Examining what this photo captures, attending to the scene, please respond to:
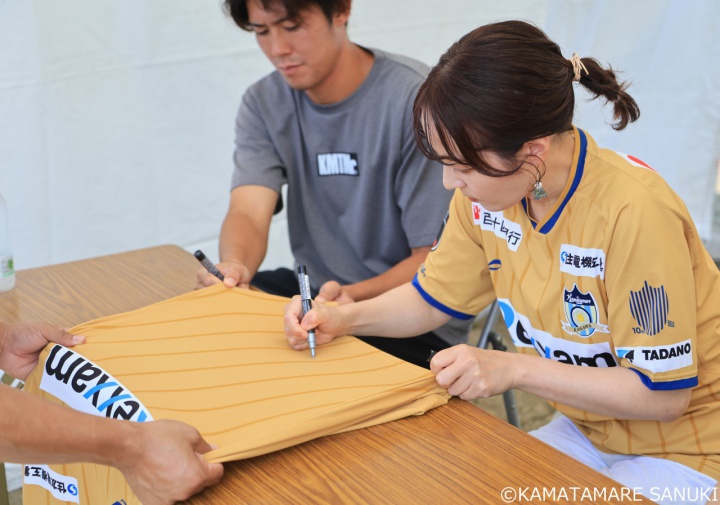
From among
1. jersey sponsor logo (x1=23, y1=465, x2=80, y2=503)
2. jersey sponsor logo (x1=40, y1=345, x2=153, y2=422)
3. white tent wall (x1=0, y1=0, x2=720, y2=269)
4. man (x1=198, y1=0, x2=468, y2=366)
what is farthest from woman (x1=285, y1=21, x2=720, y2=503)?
white tent wall (x1=0, y1=0, x2=720, y2=269)

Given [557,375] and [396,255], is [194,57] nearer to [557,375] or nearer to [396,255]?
[396,255]

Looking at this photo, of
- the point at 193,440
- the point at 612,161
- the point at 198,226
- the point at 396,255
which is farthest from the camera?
the point at 198,226

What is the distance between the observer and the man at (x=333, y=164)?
1.90 metres

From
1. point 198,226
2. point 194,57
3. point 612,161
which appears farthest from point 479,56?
point 198,226

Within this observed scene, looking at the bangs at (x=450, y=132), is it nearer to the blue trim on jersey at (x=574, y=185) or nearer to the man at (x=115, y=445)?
the blue trim on jersey at (x=574, y=185)

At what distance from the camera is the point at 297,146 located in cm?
210

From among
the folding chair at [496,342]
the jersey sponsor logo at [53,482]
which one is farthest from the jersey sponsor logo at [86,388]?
the folding chair at [496,342]

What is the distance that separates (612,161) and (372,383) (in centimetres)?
53

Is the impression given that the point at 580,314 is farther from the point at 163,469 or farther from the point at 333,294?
the point at 163,469

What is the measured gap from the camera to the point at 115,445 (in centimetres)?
93

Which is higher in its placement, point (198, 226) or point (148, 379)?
point (148, 379)

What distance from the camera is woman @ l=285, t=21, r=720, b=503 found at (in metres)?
1.15

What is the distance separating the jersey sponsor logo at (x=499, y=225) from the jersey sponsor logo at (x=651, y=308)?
0.24 metres

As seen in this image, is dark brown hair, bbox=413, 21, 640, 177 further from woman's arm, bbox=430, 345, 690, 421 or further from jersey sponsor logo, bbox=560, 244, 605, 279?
woman's arm, bbox=430, 345, 690, 421
